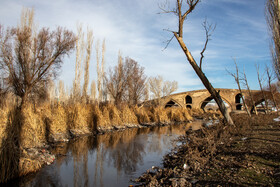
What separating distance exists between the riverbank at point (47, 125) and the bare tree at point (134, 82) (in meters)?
7.05

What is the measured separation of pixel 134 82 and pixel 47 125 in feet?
56.0

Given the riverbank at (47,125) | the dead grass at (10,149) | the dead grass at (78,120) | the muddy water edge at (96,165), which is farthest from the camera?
the dead grass at (78,120)

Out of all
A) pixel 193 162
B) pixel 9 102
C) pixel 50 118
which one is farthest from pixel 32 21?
pixel 193 162

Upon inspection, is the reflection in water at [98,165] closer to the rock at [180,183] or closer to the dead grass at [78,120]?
the rock at [180,183]

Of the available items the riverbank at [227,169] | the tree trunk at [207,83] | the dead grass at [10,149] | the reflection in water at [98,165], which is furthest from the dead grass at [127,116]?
the dead grass at [10,149]

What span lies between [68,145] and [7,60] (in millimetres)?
10852

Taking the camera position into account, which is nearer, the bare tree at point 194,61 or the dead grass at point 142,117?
the bare tree at point 194,61

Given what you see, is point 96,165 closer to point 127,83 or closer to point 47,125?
point 47,125

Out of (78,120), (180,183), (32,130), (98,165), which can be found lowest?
(98,165)

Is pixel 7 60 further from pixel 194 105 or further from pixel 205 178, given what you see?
pixel 194 105

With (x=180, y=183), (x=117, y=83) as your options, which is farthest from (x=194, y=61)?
(x=117, y=83)

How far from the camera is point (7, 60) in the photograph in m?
13.9

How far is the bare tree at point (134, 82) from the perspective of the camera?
76.7 ft

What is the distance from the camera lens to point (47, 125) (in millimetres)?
7441
